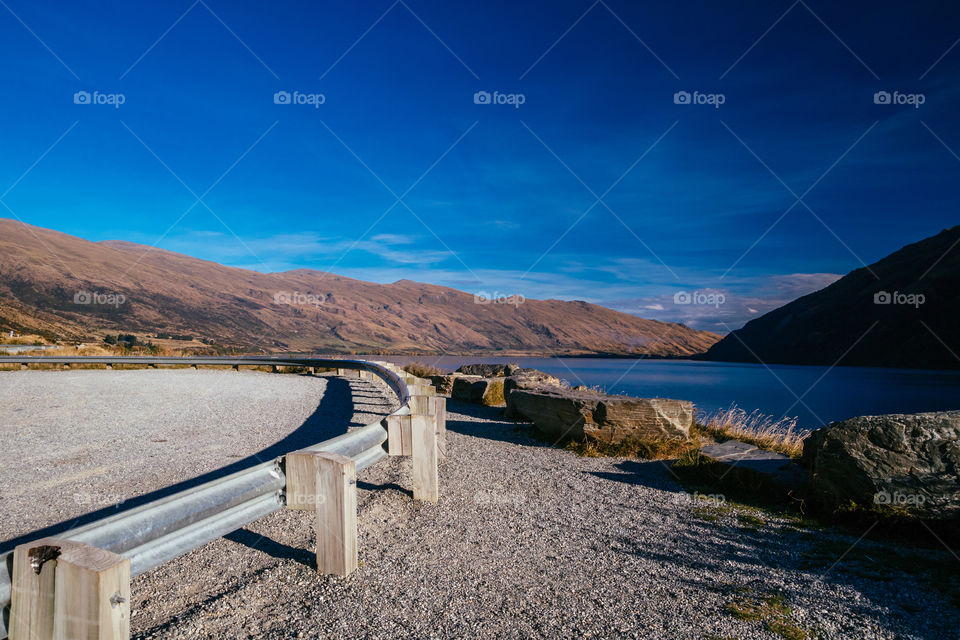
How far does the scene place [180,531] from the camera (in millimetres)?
2672

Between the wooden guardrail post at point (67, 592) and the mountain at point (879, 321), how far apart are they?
218 ft

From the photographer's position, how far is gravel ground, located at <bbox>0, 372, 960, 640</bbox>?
2.89 m

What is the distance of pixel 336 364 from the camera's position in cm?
2156

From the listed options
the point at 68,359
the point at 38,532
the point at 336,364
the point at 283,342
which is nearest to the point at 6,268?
the point at 283,342

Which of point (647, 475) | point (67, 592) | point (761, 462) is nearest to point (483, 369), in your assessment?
point (647, 475)

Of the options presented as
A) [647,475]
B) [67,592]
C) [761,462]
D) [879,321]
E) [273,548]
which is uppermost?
[879,321]

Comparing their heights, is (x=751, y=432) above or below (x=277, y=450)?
below

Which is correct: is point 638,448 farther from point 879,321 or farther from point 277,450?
point 879,321

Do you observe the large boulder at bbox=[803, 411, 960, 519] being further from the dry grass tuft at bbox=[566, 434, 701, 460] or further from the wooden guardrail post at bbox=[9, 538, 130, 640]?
the wooden guardrail post at bbox=[9, 538, 130, 640]

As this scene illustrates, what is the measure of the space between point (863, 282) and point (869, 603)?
4215 inches

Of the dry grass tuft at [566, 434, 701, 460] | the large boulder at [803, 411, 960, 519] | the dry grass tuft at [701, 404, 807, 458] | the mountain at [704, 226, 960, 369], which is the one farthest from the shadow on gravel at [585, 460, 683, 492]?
the mountain at [704, 226, 960, 369]

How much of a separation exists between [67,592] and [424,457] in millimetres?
3574

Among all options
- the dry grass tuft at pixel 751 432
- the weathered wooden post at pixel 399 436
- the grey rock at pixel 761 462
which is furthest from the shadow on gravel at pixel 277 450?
the dry grass tuft at pixel 751 432

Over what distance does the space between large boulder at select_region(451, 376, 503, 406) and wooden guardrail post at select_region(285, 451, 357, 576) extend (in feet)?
32.8
